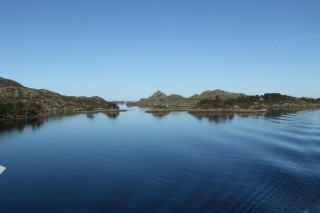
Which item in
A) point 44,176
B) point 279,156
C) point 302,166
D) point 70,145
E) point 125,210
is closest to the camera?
point 125,210

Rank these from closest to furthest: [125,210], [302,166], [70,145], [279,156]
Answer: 1. [125,210]
2. [302,166]
3. [279,156]
4. [70,145]

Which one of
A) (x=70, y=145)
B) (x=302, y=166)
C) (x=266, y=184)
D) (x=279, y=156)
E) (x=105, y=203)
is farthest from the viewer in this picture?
(x=70, y=145)

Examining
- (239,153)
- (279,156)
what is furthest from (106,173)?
(279,156)

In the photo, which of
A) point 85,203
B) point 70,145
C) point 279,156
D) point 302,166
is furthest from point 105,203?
point 70,145

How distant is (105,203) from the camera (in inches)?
1976

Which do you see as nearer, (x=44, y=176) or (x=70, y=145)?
(x=44, y=176)

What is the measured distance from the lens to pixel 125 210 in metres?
47.2

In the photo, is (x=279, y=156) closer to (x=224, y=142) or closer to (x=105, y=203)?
(x=224, y=142)

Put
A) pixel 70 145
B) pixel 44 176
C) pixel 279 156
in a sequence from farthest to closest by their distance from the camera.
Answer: pixel 70 145, pixel 279 156, pixel 44 176

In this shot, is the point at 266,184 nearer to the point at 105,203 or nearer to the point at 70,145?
the point at 105,203

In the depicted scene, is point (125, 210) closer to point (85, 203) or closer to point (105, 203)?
point (105, 203)

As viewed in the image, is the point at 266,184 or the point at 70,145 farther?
the point at 70,145

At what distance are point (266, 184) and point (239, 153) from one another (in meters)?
34.7

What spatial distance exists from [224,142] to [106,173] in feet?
203
